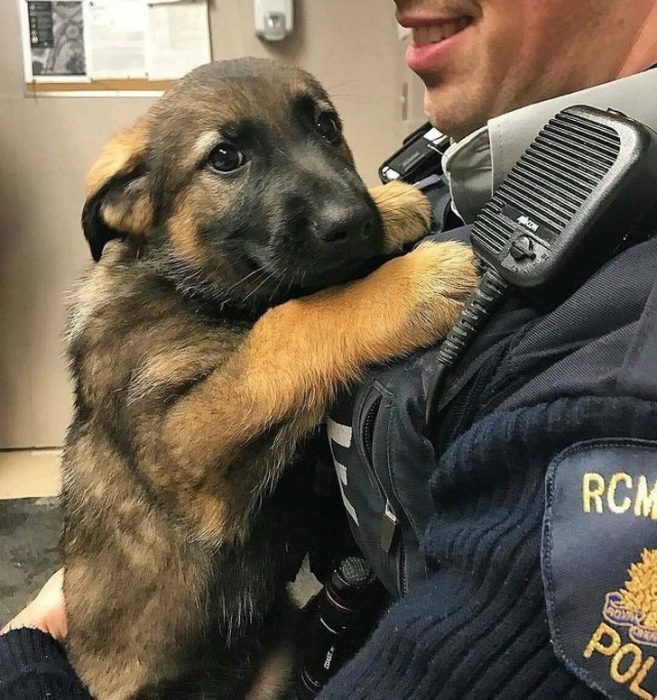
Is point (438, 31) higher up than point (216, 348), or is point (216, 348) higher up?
point (438, 31)

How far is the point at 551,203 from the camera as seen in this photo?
31.1 inches

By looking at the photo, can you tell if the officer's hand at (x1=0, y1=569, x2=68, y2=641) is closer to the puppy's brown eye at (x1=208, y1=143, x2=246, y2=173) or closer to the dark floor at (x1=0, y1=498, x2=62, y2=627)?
the dark floor at (x1=0, y1=498, x2=62, y2=627)

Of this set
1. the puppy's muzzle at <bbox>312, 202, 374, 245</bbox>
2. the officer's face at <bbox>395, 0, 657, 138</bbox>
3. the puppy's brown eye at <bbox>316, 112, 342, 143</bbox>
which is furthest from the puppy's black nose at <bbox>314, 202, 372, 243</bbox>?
the puppy's brown eye at <bbox>316, 112, 342, 143</bbox>

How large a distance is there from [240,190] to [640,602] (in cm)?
106

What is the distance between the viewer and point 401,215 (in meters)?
1.40

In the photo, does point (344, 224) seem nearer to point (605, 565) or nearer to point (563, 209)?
point (563, 209)

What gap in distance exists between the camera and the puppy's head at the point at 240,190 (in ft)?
4.10

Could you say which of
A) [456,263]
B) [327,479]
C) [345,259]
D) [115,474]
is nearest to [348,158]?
[345,259]

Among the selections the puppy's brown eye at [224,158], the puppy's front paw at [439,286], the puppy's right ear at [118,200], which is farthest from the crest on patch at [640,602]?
the puppy's right ear at [118,200]

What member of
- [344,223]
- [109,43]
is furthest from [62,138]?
[344,223]

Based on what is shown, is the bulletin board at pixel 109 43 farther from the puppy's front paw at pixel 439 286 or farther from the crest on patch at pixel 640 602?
the crest on patch at pixel 640 602

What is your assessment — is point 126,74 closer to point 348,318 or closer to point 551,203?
point 348,318

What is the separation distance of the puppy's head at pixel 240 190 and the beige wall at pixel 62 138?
2013 millimetres

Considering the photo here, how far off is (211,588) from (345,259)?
25.5 inches
